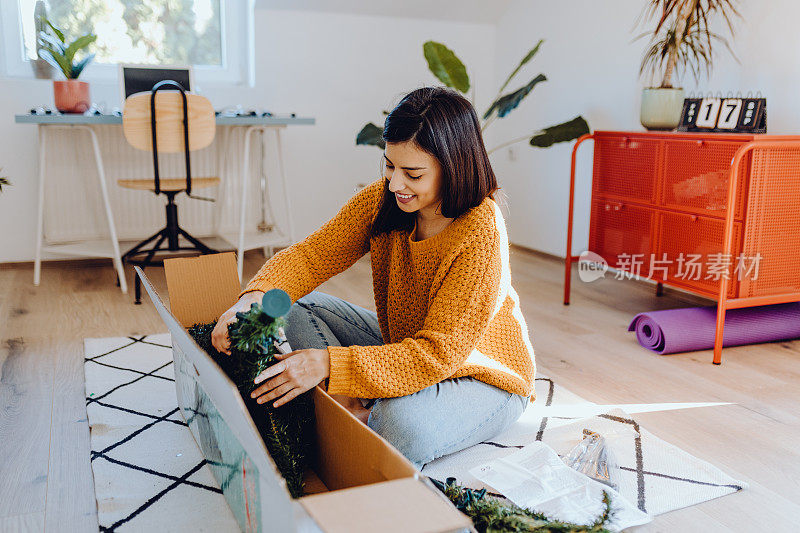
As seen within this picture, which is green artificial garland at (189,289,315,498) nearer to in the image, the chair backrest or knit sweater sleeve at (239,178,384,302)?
knit sweater sleeve at (239,178,384,302)

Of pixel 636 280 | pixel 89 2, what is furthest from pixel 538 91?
pixel 89 2

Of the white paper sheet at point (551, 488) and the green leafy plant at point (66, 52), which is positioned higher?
the green leafy plant at point (66, 52)

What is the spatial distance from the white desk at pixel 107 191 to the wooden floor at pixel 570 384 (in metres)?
0.14

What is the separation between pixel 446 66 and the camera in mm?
3156

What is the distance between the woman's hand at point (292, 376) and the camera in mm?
1186

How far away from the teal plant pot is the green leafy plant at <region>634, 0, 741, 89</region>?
51mm

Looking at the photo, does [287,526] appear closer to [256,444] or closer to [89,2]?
[256,444]

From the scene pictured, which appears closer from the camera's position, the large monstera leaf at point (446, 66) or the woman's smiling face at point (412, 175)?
the woman's smiling face at point (412, 175)

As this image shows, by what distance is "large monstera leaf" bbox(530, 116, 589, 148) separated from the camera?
3.03 meters

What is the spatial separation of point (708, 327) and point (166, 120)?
6.96 feet

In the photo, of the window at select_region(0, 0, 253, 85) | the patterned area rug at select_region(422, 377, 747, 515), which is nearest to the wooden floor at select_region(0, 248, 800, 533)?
the patterned area rug at select_region(422, 377, 747, 515)

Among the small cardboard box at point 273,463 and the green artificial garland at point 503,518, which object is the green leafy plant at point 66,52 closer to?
the small cardboard box at point 273,463

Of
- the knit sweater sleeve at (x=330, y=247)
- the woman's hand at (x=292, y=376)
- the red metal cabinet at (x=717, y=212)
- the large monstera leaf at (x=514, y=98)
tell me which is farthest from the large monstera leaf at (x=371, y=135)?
the woman's hand at (x=292, y=376)

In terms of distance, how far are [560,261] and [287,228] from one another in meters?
1.47
